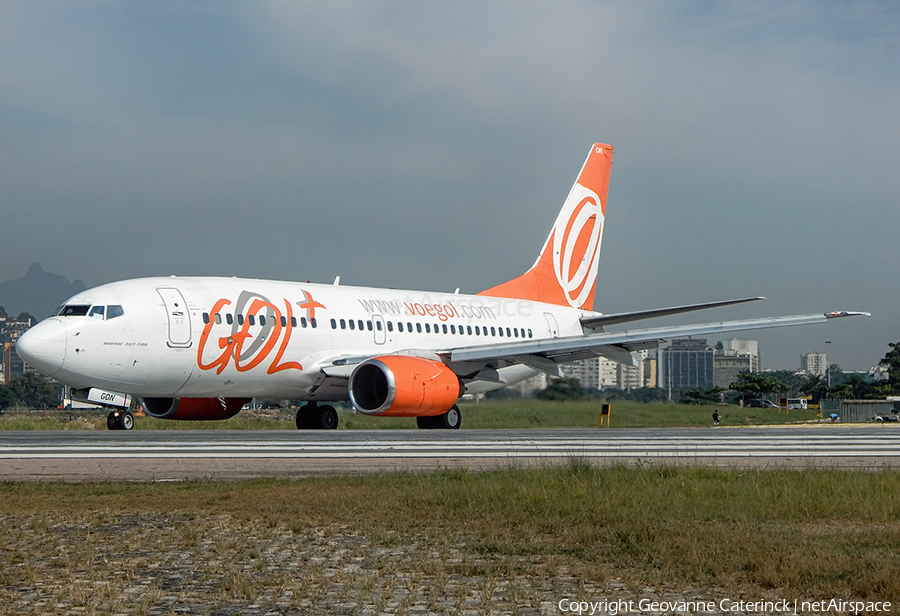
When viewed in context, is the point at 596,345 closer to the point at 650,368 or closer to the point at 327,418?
the point at 327,418

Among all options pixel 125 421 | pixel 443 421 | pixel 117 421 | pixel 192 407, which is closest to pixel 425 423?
pixel 443 421

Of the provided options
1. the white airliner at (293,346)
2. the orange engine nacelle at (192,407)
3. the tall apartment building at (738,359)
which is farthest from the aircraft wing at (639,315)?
the tall apartment building at (738,359)

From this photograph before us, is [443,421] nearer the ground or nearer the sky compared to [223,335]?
nearer the ground

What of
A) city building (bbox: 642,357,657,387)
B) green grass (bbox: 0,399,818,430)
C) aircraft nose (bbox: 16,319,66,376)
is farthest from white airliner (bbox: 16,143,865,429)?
city building (bbox: 642,357,657,387)

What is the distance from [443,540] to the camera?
750 centimetres

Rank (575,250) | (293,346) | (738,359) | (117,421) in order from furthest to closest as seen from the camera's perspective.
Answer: (738,359), (575,250), (293,346), (117,421)

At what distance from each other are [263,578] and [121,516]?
124 inches

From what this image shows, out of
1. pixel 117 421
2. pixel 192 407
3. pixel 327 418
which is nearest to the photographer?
pixel 117 421

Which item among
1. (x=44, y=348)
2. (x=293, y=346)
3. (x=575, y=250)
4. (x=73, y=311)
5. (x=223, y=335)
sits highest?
(x=575, y=250)

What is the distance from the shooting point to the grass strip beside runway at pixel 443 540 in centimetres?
579

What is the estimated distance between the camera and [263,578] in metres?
6.11

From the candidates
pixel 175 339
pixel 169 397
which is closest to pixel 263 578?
pixel 175 339

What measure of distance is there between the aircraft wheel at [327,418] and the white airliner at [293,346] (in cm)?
3

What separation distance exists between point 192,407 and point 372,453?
11.9 meters
